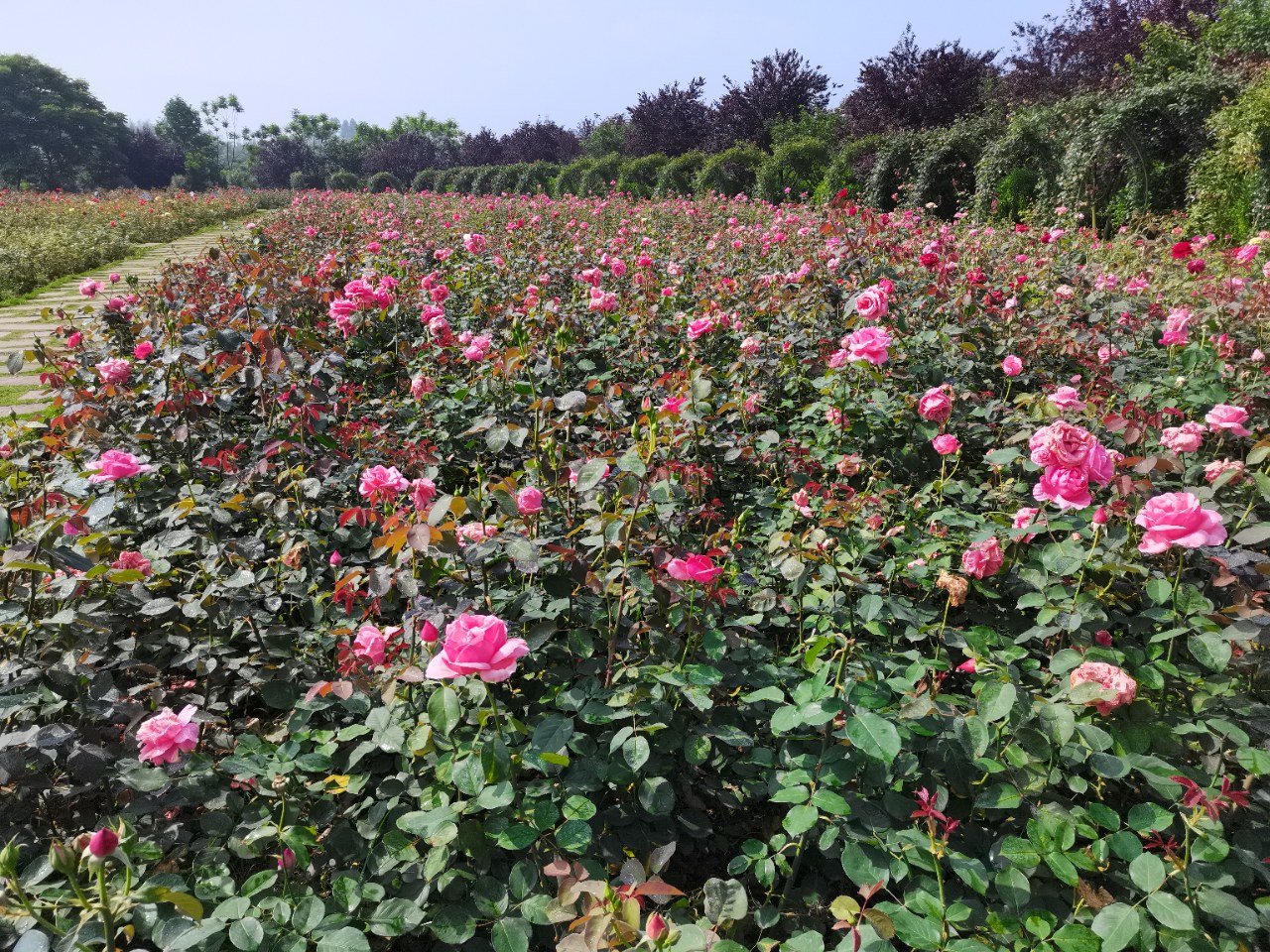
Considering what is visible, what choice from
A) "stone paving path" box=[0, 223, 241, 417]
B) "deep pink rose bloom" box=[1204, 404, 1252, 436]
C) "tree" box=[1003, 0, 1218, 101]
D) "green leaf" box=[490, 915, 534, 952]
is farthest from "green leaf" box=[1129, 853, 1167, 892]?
"tree" box=[1003, 0, 1218, 101]

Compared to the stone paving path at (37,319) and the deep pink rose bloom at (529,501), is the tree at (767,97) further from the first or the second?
the deep pink rose bloom at (529,501)

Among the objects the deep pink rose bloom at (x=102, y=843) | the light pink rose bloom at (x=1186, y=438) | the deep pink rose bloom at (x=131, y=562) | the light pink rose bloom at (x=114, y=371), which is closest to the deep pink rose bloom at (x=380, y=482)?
the deep pink rose bloom at (x=131, y=562)

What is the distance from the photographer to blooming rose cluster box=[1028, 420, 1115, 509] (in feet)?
4.12

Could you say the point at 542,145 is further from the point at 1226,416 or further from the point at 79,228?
the point at 1226,416

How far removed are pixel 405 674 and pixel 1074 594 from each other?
134 centimetres

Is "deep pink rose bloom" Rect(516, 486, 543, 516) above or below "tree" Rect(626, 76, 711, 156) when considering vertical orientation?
below

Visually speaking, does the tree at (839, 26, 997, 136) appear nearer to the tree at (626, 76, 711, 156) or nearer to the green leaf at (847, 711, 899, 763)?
the tree at (626, 76, 711, 156)

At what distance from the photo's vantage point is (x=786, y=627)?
1892 mm

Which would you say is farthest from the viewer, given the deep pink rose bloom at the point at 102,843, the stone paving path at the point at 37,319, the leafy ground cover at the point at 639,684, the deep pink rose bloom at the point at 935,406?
the stone paving path at the point at 37,319

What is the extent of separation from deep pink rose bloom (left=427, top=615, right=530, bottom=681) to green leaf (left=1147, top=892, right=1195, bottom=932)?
3.00ft

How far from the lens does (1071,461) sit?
1264 mm

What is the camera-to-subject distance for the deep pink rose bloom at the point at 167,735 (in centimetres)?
106

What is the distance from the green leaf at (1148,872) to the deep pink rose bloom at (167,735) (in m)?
1.38

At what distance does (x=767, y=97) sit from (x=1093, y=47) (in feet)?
26.6
